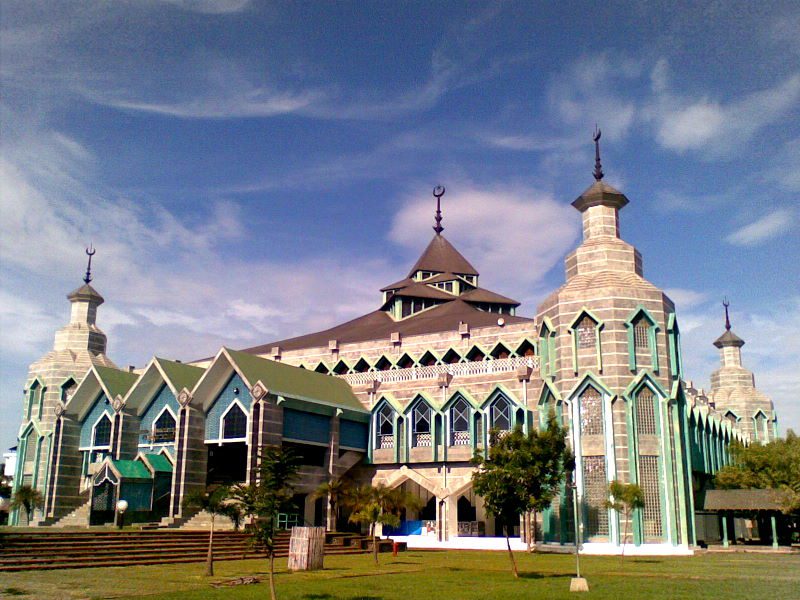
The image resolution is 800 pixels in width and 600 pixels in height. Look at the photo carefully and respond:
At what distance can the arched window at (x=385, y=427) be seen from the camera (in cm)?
4731

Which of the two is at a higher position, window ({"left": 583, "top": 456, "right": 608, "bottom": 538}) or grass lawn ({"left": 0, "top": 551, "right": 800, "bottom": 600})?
window ({"left": 583, "top": 456, "right": 608, "bottom": 538})

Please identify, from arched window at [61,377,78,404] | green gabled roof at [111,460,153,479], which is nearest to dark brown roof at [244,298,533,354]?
arched window at [61,377,78,404]

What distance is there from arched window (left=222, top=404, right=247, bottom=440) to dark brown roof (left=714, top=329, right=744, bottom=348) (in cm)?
4652

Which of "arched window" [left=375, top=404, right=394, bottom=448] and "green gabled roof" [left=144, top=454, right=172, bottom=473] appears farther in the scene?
"arched window" [left=375, top=404, right=394, bottom=448]

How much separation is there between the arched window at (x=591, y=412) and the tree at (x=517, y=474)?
12234 mm

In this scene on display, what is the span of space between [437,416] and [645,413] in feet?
Result: 39.8

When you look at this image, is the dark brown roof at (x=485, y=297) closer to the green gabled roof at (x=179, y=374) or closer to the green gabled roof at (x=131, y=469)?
the green gabled roof at (x=179, y=374)

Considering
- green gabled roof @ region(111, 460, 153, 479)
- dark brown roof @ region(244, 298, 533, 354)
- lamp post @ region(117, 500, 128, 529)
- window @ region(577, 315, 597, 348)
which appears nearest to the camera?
lamp post @ region(117, 500, 128, 529)

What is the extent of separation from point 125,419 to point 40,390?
14.9 m

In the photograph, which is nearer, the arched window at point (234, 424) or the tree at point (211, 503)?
the tree at point (211, 503)

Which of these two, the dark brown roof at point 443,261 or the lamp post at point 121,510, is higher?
the dark brown roof at point 443,261

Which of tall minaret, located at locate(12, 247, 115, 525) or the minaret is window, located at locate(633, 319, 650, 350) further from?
tall minaret, located at locate(12, 247, 115, 525)

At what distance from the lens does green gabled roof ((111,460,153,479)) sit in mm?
41562

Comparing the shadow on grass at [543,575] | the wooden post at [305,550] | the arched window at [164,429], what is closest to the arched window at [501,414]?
the shadow on grass at [543,575]
